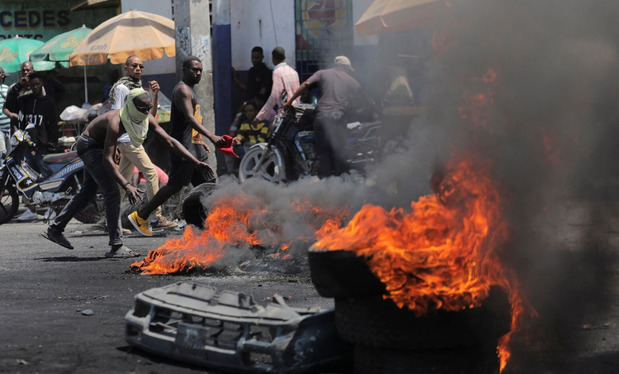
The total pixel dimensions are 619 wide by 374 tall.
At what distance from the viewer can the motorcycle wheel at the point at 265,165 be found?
1336 cm

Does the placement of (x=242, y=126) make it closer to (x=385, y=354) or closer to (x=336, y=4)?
(x=336, y=4)

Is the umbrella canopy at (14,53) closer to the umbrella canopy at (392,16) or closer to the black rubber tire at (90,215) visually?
the black rubber tire at (90,215)

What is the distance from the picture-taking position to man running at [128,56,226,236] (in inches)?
376

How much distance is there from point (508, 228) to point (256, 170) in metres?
8.74

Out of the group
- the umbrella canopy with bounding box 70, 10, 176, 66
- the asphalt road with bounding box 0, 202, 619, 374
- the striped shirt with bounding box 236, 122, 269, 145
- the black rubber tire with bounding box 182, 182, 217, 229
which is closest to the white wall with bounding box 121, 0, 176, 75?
the umbrella canopy with bounding box 70, 10, 176, 66

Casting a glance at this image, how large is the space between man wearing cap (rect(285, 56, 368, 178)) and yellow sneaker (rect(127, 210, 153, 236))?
2.84 m

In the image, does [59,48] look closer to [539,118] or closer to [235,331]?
[539,118]

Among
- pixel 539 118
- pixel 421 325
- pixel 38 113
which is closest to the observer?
pixel 421 325

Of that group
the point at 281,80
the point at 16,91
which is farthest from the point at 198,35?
the point at 16,91

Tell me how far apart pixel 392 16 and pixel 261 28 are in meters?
5.94

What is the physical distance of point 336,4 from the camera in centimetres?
1680

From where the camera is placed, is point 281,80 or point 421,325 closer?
point 421,325

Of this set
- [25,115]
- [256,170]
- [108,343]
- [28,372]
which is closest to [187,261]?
[108,343]

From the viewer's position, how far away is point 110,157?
28.7 ft
